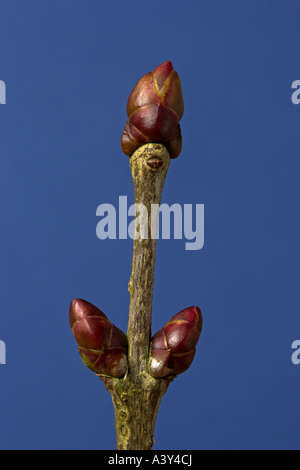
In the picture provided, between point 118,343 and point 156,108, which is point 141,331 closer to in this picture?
point 118,343

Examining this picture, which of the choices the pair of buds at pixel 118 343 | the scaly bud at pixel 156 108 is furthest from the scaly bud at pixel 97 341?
the scaly bud at pixel 156 108

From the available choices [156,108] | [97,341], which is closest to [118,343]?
[97,341]

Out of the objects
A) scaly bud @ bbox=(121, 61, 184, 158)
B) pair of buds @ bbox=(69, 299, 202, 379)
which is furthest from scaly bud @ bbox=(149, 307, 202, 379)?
scaly bud @ bbox=(121, 61, 184, 158)

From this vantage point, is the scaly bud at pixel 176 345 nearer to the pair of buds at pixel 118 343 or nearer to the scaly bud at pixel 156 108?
the pair of buds at pixel 118 343

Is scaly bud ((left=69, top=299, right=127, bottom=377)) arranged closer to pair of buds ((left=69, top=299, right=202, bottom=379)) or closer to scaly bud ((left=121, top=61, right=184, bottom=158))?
pair of buds ((left=69, top=299, right=202, bottom=379))

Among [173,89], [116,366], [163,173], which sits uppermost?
[173,89]
